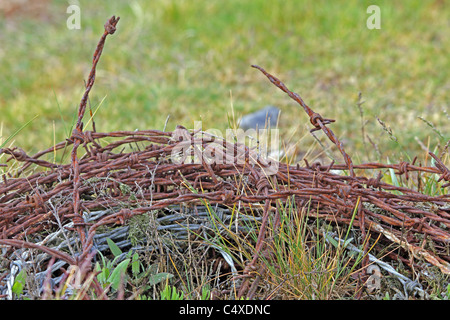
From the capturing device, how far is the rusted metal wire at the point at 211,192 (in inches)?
79.2

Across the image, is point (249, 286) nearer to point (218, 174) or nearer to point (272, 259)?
point (272, 259)

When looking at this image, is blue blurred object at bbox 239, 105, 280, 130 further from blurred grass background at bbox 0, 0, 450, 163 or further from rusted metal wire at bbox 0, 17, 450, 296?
rusted metal wire at bbox 0, 17, 450, 296

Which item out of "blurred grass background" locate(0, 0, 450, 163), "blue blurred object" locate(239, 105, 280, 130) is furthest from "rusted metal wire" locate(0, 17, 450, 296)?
"blue blurred object" locate(239, 105, 280, 130)

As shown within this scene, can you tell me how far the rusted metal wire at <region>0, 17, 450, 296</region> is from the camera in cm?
201

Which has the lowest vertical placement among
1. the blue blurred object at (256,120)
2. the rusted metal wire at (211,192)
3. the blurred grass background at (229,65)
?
the rusted metal wire at (211,192)

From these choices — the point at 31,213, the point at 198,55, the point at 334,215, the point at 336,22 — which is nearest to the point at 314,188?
the point at 334,215

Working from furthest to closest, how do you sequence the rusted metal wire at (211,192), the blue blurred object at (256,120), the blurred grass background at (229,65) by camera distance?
the blurred grass background at (229,65), the blue blurred object at (256,120), the rusted metal wire at (211,192)

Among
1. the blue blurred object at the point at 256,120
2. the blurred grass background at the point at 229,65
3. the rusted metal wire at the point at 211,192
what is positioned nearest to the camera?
the rusted metal wire at the point at 211,192

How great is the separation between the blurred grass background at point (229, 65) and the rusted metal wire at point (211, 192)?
229cm

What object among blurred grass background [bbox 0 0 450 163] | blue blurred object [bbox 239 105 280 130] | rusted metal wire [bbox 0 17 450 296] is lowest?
rusted metal wire [bbox 0 17 450 296]

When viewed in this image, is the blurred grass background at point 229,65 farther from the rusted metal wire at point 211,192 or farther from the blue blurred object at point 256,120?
the rusted metal wire at point 211,192

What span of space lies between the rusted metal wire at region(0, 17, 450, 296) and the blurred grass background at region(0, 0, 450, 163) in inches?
90.1

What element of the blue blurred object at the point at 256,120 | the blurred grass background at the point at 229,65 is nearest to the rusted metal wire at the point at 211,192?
the blurred grass background at the point at 229,65

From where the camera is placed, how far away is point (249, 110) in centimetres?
525
